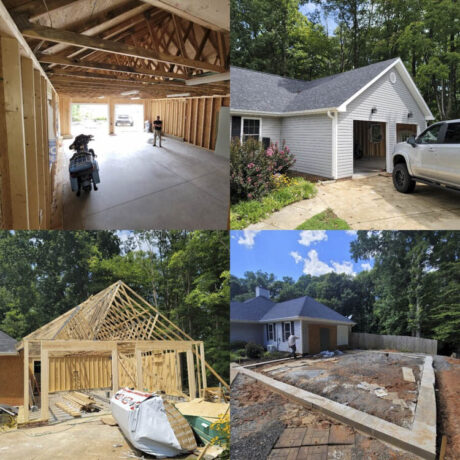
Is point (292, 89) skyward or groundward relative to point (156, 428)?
skyward

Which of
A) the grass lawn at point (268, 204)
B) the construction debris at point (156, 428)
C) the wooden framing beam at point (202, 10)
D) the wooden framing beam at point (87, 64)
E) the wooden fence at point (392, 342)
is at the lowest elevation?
the construction debris at point (156, 428)

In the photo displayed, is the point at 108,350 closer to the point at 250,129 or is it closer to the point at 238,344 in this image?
the point at 238,344

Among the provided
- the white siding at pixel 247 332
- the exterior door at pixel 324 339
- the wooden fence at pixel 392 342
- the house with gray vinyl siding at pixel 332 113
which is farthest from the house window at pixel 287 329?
the house with gray vinyl siding at pixel 332 113

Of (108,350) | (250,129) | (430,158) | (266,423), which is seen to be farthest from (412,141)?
(108,350)

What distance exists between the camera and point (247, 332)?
Result: 418cm

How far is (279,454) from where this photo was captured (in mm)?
3922

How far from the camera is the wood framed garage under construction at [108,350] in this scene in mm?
6056

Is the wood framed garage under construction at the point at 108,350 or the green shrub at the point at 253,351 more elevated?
the green shrub at the point at 253,351

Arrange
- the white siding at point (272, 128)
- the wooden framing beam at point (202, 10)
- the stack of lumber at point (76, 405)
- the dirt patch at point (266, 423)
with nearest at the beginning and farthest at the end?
the wooden framing beam at point (202, 10) < the dirt patch at point (266, 423) < the white siding at point (272, 128) < the stack of lumber at point (76, 405)

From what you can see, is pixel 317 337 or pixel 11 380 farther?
pixel 11 380

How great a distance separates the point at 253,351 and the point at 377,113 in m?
Result: 3.24

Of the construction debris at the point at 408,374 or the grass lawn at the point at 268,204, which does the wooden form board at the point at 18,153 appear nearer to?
the grass lawn at the point at 268,204

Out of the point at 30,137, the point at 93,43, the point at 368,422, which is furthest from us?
the point at 368,422

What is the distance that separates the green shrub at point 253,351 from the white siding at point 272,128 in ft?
7.98
